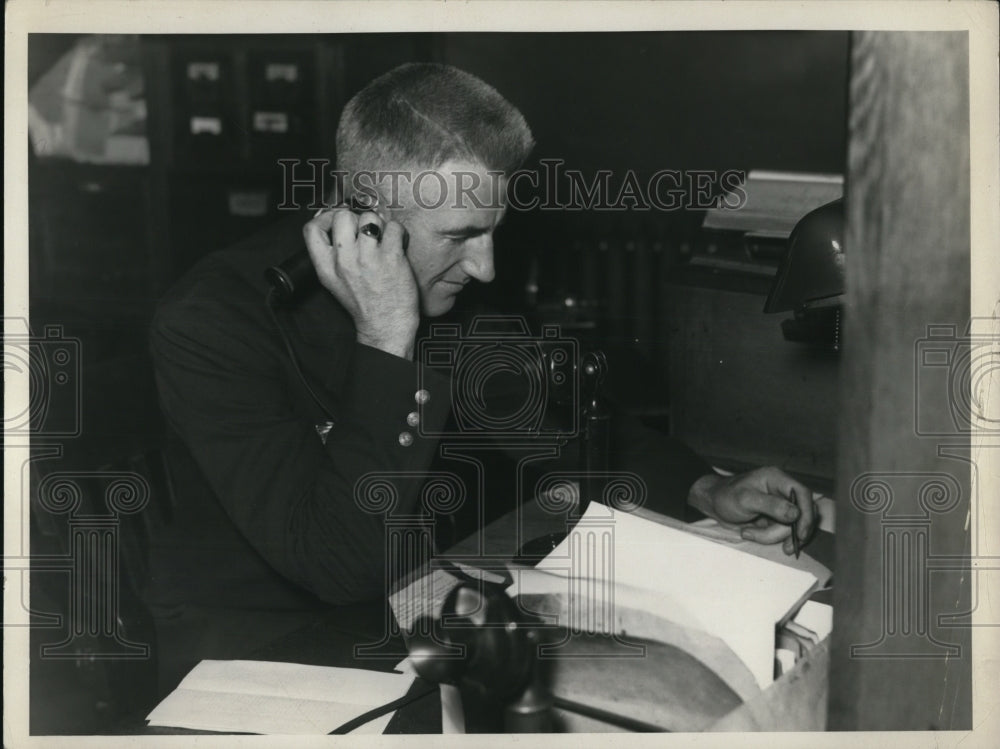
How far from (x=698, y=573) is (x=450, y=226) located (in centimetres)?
56

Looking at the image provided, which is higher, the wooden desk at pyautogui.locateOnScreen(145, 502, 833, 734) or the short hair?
the short hair

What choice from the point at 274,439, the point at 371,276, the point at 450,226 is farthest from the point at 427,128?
the point at 274,439

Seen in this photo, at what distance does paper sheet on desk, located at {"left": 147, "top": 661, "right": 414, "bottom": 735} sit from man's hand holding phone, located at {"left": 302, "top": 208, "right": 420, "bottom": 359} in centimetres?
39

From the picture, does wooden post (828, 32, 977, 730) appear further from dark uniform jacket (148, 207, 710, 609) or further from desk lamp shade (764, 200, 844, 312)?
dark uniform jacket (148, 207, 710, 609)

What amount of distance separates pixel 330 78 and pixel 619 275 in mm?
539

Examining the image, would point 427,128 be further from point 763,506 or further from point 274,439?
point 763,506

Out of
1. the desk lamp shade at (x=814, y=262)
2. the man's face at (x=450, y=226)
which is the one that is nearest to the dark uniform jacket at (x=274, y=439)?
the man's face at (x=450, y=226)

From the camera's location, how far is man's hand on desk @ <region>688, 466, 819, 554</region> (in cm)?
111

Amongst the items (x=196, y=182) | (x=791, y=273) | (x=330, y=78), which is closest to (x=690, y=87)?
(x=791, y=273)

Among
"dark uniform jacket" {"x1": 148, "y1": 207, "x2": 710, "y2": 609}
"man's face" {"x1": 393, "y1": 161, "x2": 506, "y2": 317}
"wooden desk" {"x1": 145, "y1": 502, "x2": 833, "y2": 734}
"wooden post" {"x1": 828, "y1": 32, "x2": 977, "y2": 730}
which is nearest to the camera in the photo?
"wooden post" {"x1": 828, "y1": 32, "x2": 977, "y2": 730}

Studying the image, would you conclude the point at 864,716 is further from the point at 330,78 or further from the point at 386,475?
the point at 330,78

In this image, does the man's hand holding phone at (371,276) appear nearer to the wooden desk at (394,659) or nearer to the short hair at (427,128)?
the short hair at (427,128)

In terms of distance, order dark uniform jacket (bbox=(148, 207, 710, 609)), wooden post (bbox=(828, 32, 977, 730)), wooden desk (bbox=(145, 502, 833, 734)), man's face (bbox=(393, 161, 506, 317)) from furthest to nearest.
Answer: man's face (bbox=(393, 161, 506, 317)) < dark uniform jacket (bbox=(148, 207, 710, 609)) < wooden desk (bbox=(145, 502, 833, 734)) < wooden post (bbox=(828, 32, 977, 730))

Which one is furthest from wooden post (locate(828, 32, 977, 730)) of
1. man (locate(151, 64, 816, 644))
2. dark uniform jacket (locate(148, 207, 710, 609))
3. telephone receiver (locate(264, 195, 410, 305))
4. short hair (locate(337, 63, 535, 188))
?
telephone receiver (locate(264, 195, 410, 305))
